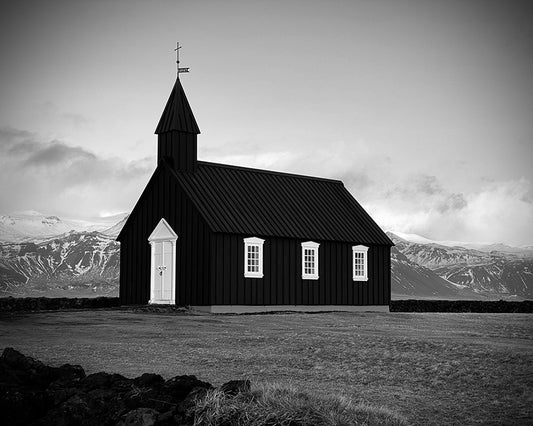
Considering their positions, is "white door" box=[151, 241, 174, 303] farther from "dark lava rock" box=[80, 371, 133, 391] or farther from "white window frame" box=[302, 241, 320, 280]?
"dark lava rock" box=[80, 371, 133, 391]

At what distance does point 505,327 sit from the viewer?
2511 centimetres

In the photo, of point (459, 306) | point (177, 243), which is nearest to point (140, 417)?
point (177, 243)

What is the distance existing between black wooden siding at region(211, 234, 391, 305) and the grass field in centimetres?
852


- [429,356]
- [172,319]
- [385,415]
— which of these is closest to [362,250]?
[172,319]

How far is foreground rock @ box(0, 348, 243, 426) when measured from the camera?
10852 millimetres

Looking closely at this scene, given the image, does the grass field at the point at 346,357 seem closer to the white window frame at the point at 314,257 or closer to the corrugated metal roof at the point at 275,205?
the corrugated metal roof at the point at 275,205

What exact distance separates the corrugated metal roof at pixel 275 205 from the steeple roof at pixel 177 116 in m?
1.96

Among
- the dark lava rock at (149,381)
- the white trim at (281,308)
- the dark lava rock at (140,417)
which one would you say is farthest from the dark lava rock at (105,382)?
the white trim at (281,308)

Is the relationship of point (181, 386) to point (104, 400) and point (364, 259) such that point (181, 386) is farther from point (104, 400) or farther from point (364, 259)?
point (364, 259)

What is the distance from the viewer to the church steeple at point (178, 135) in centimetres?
3859

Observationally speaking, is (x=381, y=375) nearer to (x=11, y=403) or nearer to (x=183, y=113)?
(x=11, y=403)

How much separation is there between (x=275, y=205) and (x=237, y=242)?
4.72m

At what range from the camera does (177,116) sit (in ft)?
128

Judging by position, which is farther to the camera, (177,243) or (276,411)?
(177,243)
